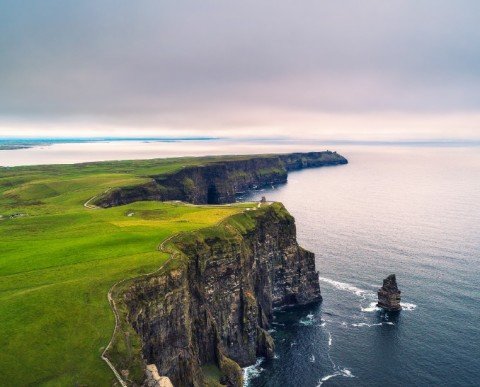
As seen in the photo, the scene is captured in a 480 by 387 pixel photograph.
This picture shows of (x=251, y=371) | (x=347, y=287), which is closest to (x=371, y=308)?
(x=347, y=287)

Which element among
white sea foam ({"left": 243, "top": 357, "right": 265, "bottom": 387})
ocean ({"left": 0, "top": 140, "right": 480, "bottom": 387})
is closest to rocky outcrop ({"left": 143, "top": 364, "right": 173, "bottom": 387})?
white sea foam ({"left": 243, "top": 357, "right": 265, "bottom": 387})

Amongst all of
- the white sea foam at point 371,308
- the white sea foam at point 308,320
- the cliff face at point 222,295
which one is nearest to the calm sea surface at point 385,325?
the white sea foam at point 308,320

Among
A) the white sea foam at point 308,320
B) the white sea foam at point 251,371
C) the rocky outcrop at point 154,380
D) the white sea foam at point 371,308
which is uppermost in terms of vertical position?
the rocky outcrop at point 154,380

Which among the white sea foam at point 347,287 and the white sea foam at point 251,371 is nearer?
the white sea foam at point 251,371

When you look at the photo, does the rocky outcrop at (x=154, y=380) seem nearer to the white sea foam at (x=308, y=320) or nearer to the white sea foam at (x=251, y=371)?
the white sea foam at (x=251, y=371)

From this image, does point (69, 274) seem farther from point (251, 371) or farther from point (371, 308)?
point (371, 308)

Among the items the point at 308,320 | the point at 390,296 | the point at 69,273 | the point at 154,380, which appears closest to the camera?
the point at 154,380

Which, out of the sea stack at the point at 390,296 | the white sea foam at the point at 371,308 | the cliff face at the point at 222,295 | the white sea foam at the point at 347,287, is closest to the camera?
the cliff face at the point at 222,295
